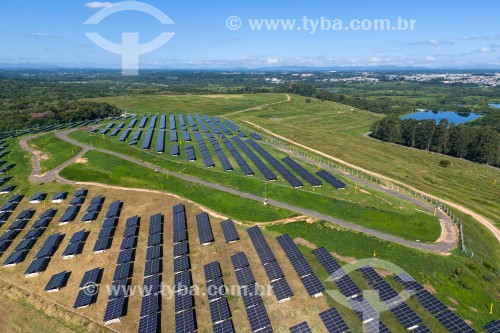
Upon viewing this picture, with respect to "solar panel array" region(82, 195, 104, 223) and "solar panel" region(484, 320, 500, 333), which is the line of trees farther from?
"solar panel array" region(82, 195, 104, 223)

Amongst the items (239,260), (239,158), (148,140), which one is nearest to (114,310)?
(239,260)

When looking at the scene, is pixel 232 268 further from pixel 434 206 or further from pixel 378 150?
pixel 378 150

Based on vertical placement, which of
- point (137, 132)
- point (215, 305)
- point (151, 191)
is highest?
point (137, 132)

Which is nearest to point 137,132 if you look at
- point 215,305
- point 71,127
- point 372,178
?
point 71,127

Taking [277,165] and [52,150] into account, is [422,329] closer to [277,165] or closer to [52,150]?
[277,165]

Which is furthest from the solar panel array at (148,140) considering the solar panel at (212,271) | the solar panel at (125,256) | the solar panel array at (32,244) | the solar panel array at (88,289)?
the solar panel at (212,271)

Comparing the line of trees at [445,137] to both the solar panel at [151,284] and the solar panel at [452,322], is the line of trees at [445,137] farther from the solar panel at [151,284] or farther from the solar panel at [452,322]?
the solar panel at [151,284]
